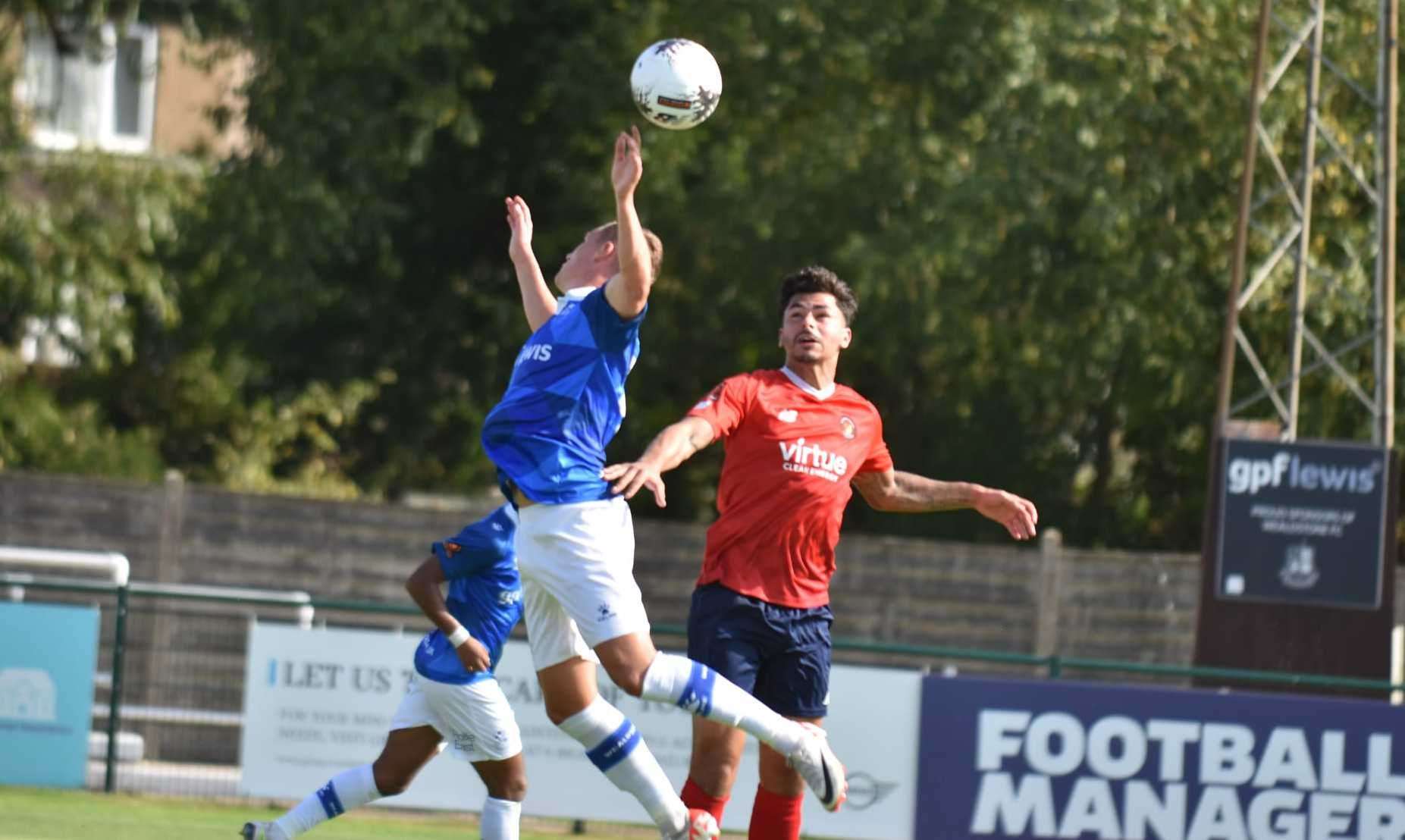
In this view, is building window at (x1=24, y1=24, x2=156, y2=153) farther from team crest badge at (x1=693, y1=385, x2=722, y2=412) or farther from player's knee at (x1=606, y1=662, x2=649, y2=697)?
player's knee at (x1=606, y1=662, x2=649, y2=697)

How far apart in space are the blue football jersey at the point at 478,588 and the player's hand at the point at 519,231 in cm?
106

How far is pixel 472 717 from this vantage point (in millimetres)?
8109

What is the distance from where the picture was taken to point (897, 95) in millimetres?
21969

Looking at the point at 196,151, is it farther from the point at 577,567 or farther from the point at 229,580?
the point at 577,567

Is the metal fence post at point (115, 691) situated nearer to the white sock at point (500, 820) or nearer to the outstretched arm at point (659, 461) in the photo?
the white sock at point (500, 820)

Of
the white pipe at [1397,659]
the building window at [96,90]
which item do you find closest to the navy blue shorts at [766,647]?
the white pipe at [1397,659]

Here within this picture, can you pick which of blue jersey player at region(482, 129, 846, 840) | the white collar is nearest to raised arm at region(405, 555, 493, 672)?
blue jersey player at region(482, 129, 846, 840)

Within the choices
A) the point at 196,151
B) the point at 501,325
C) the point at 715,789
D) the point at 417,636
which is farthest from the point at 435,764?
the point at 196,151

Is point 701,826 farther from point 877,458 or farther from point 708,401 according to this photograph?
point 877,458

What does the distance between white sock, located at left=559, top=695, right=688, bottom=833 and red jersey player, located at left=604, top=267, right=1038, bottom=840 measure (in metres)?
0.60

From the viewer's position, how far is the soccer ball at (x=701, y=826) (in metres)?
7.38

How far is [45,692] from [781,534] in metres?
6.78

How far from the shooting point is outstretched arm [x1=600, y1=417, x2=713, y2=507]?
711cm

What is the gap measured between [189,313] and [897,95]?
9.87m
